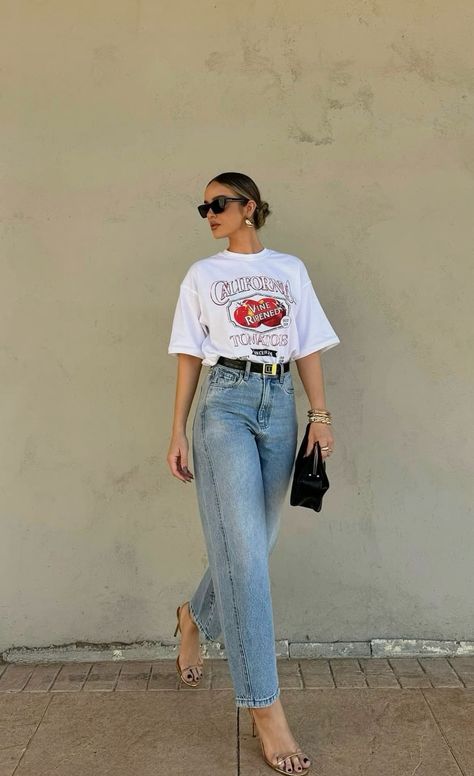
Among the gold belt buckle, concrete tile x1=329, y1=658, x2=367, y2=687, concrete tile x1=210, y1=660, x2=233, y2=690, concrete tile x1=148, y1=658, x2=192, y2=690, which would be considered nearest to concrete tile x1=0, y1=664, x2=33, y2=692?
concrete tile x1=148, y1=658, x2=192, y2=690

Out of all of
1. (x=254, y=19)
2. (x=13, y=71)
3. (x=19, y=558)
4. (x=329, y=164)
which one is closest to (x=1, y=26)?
(x=13, y=71)

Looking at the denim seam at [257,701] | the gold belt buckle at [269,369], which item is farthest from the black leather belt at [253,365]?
the denim seam at [257,701]

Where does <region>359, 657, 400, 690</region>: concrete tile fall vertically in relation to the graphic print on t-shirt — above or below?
below

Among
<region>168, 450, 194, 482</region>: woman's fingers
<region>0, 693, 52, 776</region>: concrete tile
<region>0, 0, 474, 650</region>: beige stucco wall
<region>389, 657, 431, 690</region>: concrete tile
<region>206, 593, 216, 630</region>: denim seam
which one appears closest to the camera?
<region>0, 693, 52, 776</region>: concrete tile

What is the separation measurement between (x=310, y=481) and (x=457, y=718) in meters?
1.06

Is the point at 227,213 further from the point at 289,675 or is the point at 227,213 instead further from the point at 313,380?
the point at 289,675

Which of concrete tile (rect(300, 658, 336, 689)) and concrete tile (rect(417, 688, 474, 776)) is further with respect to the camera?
concrete tile (rect(300, 658, 336, 689))

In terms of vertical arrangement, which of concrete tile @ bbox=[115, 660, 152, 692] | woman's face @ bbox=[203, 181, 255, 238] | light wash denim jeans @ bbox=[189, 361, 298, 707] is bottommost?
concrete tile @ bbox=[115, 660, 152, 692]

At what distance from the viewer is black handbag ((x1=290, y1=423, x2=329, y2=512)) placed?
2475 millimetres

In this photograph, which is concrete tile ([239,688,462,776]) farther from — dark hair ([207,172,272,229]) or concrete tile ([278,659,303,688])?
dark hair ([207,172,272,229])

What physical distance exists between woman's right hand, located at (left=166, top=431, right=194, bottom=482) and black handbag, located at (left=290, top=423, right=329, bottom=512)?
38cm

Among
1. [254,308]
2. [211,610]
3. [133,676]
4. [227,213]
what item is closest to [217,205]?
[227,213]

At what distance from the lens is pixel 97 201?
3141 millimetres

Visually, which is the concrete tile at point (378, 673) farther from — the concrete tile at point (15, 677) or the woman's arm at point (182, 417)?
the concrete tile at point (15, 677)
